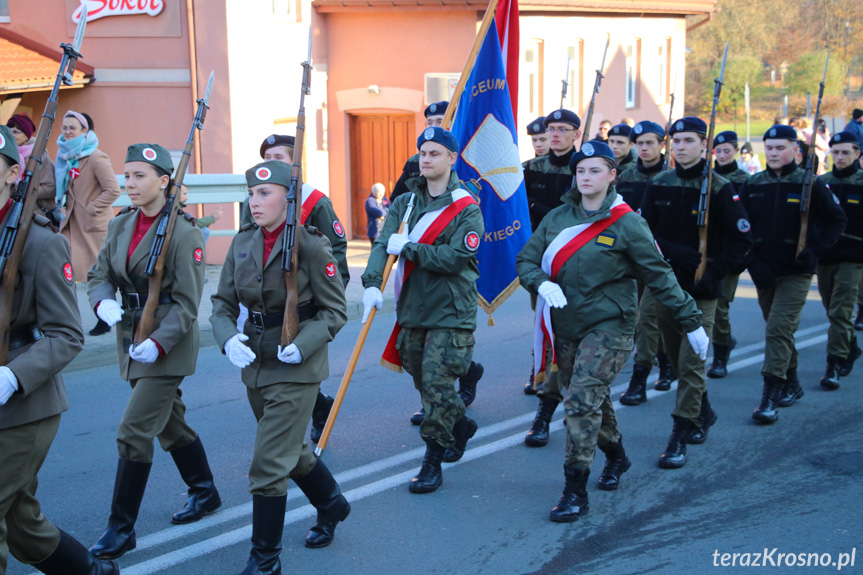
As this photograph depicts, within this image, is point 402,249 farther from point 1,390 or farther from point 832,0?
point 832,0

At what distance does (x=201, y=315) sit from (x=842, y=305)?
6597mm

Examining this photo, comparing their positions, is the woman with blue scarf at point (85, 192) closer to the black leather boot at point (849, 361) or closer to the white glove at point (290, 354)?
the white glove at point (290, 354)

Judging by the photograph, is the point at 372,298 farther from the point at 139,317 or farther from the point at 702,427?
the point at 702,427

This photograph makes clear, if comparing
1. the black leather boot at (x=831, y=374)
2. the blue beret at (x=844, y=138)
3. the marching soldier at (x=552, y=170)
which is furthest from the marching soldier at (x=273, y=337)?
the blue beret at (x=844, y=138)

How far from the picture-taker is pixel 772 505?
5188 millimetres

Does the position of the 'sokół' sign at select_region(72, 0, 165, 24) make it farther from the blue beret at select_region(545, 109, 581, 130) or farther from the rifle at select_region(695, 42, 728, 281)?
the rifle at select_region(695, 42, 728, 281)

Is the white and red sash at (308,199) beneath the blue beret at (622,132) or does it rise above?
beneath

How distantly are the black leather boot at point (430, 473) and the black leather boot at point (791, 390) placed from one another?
127 inches

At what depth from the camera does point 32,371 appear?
11.0ft

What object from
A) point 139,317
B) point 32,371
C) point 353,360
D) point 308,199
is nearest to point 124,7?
point 308,199

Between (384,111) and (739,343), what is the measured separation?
10.2 meters

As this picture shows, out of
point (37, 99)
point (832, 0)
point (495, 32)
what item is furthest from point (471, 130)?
point (832, 0)

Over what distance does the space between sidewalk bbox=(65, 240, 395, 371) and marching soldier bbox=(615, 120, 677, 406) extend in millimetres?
3906

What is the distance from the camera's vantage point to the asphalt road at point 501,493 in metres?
4.55
